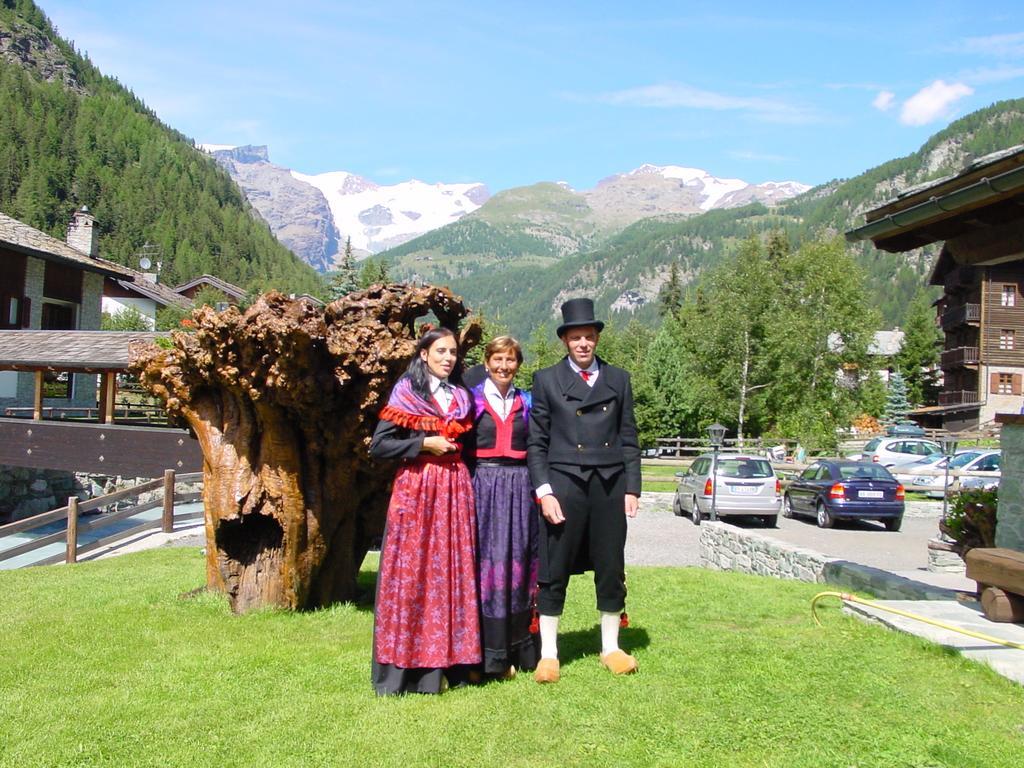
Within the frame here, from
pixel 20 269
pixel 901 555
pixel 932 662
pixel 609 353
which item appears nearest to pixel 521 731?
pixel 932 662

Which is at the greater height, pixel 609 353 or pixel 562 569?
pixel 609 353

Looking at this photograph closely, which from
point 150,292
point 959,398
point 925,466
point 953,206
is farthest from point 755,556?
point 150,292

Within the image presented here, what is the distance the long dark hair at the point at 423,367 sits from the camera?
493 cm

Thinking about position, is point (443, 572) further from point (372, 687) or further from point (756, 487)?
point (756, 487)

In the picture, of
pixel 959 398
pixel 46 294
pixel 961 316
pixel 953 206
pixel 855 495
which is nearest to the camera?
pixel 953 206

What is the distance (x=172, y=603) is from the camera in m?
6.91

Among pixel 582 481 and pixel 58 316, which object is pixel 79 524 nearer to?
pixel 582 481

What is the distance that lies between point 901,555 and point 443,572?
12969 mm

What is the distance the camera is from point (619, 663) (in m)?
4.75

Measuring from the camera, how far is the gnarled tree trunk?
602 centimetres

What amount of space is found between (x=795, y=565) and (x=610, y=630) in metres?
6.09

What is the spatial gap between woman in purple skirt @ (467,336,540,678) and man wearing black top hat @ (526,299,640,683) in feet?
0.34

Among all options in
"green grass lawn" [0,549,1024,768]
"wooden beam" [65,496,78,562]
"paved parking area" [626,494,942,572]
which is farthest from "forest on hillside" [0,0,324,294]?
"green grass lawn" [0,549,1024,768]

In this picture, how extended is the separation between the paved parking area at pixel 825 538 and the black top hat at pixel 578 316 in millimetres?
8307
